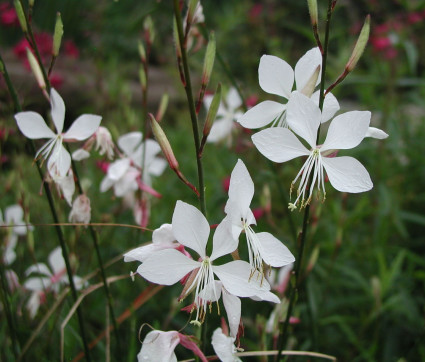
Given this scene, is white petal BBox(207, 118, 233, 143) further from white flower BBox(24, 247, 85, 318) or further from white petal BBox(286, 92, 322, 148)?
white petal BBox(286, 92, 322, 148)

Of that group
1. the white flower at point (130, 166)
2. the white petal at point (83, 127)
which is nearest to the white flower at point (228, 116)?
the white flower at point (130, 166)

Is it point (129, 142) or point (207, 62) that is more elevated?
point (207, 62)

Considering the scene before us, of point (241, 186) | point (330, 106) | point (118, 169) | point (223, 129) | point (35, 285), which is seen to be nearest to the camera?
point (241, 186)

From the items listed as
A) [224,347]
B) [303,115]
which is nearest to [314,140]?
[303,115]

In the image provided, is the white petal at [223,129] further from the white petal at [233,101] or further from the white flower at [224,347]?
the white flower at [224,347]

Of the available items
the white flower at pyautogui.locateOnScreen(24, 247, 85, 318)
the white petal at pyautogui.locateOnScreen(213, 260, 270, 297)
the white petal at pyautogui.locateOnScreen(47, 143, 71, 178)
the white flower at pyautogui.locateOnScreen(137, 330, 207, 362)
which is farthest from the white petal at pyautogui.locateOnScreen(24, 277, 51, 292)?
the white petal at pyautogui.locateOnScreen(213, 260, 270, 297)

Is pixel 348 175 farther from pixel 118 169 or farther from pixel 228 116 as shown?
pixel 228 116

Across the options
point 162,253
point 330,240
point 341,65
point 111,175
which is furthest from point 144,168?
point 341,65

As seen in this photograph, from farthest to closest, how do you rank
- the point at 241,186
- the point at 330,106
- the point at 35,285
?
the point at 35,285, the point at 330,106, the point at 241,186
